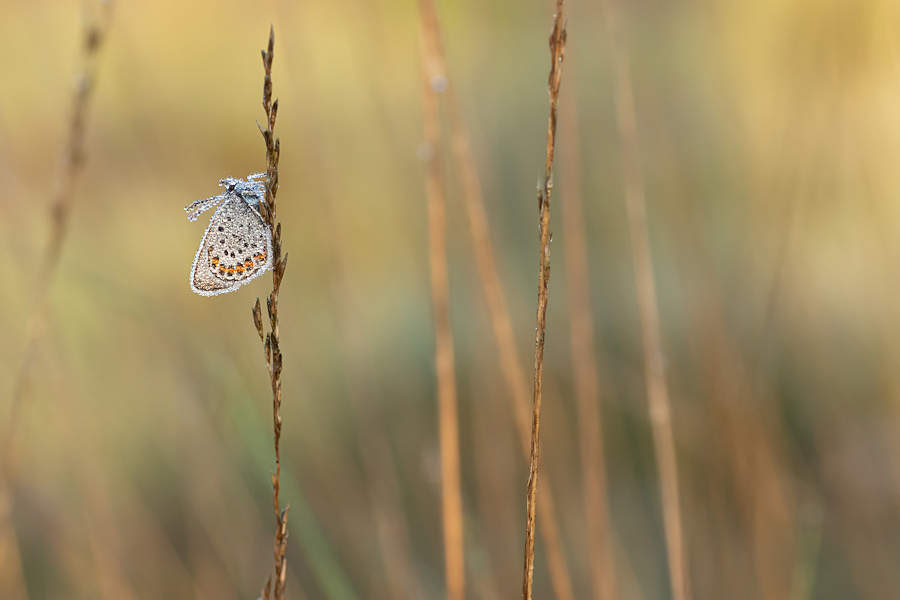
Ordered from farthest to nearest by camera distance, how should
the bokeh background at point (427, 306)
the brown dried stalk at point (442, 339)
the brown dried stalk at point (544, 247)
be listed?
the bokeh background at point (427, 306)
the brown dried stalk at point (442, 339)
the brown dried stalk at point (544, 247)

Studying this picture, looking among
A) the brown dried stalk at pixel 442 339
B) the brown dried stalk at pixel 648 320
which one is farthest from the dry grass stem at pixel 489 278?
the brown dried stalk at pixel 648 320

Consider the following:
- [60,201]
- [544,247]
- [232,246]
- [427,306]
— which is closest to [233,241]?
[232,246]

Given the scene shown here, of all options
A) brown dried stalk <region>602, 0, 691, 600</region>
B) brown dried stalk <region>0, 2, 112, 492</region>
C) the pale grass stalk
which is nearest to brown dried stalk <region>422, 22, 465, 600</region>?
the pale grass stalk

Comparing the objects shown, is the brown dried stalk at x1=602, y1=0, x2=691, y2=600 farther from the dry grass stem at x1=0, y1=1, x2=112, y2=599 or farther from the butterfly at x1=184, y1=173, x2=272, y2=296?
the dry grass stem at x1=0, y1=1, x2=112, y2=599

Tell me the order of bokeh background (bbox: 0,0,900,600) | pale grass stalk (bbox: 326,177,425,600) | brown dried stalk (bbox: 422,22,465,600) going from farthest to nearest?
bokeh background (bbox: 0,0,900,600) < pale grass stalk (bbox: 326,177,425,600) < brown dried stalk (bbox: 422,22,465,600)

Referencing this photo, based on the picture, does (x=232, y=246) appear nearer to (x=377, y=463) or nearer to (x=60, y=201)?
(x=60, y=201)

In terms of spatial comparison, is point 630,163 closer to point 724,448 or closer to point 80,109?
point 724,448

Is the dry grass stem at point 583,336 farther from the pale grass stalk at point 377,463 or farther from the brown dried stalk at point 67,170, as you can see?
the brown dried stalk at point 67,170

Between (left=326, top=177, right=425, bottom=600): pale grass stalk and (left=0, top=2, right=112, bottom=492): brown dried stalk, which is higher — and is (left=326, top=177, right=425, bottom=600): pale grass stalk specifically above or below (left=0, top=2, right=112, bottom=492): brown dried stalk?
below
